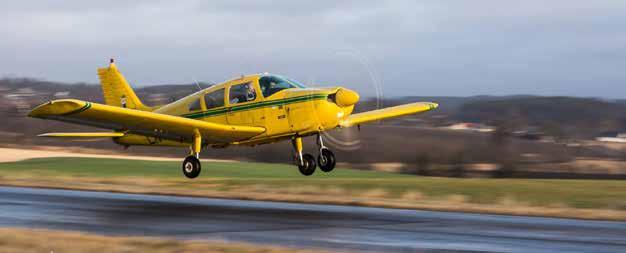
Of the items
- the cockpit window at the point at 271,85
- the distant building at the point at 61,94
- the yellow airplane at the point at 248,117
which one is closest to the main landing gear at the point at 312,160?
the yellow airplane at the point at 248,117

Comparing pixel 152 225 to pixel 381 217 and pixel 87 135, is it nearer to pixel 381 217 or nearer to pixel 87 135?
pixel 381 217

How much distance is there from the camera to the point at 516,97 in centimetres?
11956

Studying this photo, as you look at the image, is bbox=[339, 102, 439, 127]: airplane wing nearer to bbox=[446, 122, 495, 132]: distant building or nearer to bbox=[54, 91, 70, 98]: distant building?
bbox=[446, 122, 495, 132]: distant building

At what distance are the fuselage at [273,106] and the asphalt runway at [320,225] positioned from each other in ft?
6.78

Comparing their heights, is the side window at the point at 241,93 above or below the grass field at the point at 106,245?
above

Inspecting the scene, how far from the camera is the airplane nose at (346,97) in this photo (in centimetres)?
2014

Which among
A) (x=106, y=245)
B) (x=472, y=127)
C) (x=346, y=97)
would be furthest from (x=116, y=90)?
(x=472, y=127)

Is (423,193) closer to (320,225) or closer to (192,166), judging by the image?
(192,166)

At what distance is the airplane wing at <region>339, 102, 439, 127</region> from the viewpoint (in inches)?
863

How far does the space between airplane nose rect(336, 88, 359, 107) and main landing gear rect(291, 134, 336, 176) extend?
1386mm

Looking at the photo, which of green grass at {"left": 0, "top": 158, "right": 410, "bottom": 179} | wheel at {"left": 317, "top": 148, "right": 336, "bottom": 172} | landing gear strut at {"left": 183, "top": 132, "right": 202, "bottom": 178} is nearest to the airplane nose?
wheel at {"left": 317, "top": 148, "right": 336, "bottom": 172}

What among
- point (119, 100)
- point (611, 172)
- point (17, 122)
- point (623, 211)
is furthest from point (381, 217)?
point (17, 122)

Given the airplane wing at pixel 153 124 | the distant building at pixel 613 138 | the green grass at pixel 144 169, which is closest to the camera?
the airplane wing at pixel 153 124

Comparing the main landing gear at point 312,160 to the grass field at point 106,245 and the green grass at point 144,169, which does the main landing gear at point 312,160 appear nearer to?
the grass field at point 106,245
